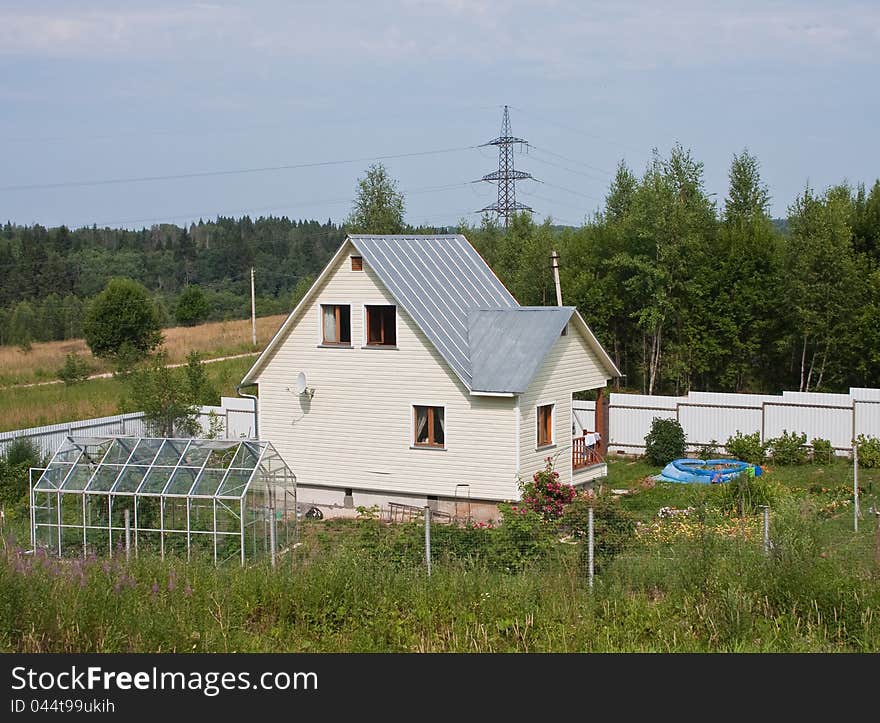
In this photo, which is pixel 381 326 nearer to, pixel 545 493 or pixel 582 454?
pixel 582 454

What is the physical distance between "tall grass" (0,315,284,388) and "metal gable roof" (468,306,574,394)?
26657mm

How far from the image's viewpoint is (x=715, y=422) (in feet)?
96.7

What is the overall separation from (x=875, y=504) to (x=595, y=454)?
6.73 m

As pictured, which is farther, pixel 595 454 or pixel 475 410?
pixel 595 454

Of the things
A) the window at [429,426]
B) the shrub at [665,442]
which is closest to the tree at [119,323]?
the shrub at [665,442]

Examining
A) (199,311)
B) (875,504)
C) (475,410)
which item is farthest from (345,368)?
(199,311)

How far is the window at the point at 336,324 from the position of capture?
2528 cm

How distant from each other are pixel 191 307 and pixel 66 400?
36.8 meters

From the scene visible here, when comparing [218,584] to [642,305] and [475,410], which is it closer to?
[475,410]

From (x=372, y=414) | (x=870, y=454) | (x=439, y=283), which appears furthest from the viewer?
(x=870, y=454)

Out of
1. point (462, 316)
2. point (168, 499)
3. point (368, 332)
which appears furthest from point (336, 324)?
point (168, 499)

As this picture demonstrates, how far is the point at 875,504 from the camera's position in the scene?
21.2m

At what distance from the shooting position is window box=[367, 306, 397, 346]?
24.7 m

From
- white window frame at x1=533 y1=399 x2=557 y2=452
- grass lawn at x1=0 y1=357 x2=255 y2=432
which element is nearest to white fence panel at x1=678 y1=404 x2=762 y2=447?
white window frame at x1=533 y1=399 x2=557 y2=452
